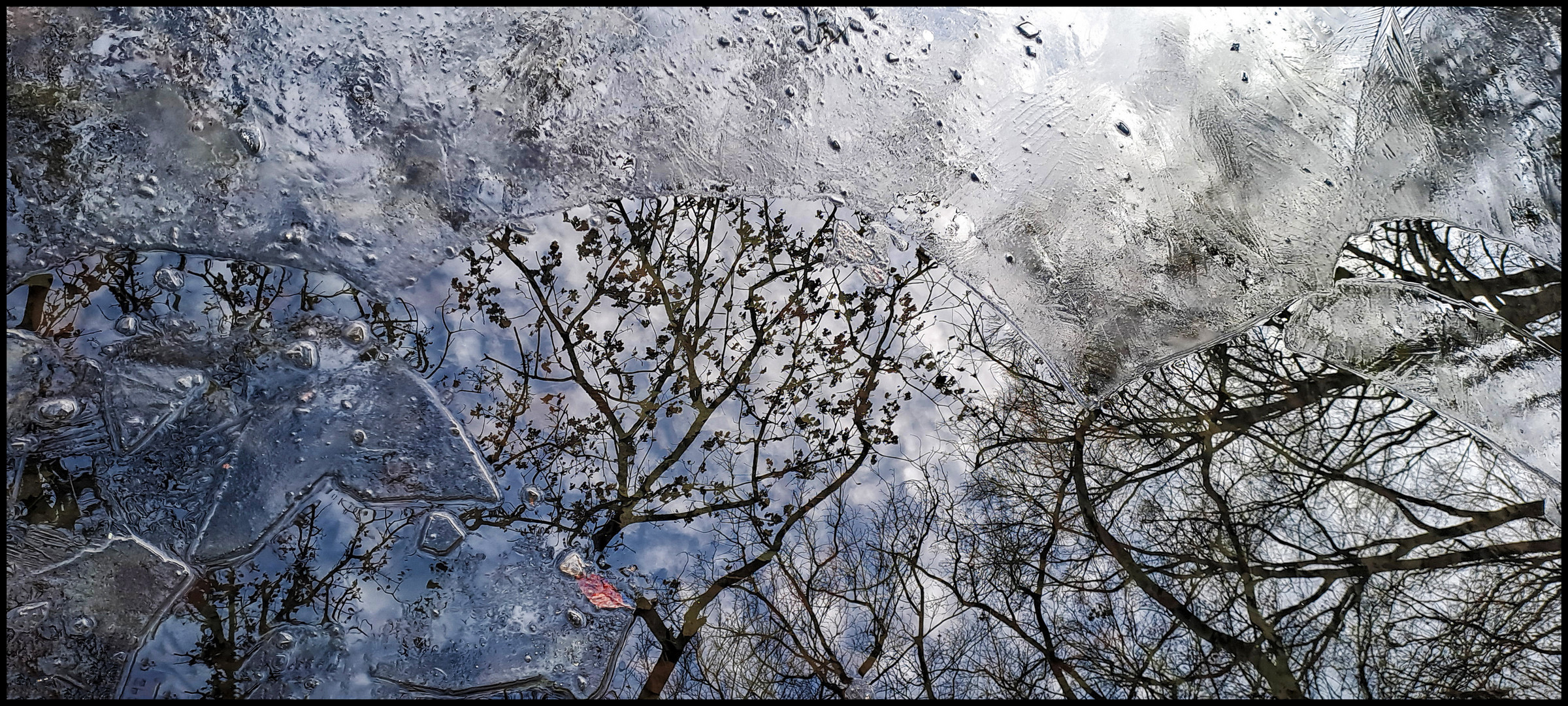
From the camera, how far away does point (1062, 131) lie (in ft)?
8.02

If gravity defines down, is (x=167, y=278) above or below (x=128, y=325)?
above

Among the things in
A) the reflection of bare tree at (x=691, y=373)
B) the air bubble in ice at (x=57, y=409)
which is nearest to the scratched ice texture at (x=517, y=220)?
the air bubble in ice at (x=57, y=409)

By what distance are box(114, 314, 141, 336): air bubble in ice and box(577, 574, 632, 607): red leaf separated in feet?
4.92

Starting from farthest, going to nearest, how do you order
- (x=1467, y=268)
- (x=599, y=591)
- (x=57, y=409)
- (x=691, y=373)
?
(x=1467, y=268) → (x=691, y=373) → (x=599, y=591) → (x=57, y=409)

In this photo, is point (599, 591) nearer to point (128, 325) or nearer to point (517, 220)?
point (517, 220)

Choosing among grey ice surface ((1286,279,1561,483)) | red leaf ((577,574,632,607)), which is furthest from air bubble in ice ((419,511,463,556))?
grey ice surface ((1286,279,1561,483))

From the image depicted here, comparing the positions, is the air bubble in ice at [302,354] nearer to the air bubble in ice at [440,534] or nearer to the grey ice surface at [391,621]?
the grey ice surface at [391,621]

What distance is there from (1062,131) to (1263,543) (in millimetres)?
1627

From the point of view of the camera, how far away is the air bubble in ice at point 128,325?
1.99m

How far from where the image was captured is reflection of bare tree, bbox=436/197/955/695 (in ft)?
7.23

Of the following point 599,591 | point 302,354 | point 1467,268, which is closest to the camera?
point 302,354

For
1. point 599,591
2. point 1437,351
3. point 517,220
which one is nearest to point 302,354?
point 517,220

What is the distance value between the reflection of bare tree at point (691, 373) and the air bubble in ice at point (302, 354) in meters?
0.44

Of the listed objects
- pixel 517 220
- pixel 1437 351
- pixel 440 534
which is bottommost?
pixel 440 534
